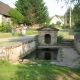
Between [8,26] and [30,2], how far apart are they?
55.4 feet

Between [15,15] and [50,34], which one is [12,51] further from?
[15,15]

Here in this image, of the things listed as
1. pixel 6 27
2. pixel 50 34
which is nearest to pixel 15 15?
pixel 6 27

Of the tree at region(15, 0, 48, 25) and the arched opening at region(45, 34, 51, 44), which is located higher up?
the tree at region(15, 0, 48, 25)

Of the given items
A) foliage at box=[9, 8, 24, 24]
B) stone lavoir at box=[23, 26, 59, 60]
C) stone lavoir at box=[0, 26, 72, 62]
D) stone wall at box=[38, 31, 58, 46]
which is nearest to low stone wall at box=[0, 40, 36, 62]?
stone lavoir at box=[0, 26, 72, 62]

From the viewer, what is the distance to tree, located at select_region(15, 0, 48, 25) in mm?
49781

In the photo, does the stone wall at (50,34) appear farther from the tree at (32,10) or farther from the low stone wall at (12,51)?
the tree at (32,10)

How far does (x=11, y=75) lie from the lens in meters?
7.91

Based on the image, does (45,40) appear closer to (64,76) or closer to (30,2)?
(64,76)

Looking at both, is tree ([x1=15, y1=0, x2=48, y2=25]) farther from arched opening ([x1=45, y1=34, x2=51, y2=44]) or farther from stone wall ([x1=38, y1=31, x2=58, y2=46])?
stone wall ([x1=38, y1=31, x2=58, y2=46])

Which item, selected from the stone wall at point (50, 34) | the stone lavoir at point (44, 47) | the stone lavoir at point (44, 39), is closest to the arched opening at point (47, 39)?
the stone lavoir at point (44, 47)

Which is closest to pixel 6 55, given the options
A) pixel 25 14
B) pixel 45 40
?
pixel 45 40

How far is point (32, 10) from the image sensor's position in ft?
165

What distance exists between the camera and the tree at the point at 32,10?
163ft

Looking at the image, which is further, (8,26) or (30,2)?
(30,2)
